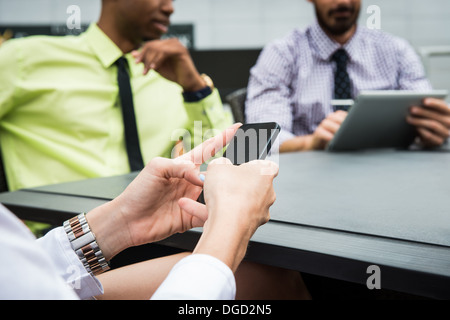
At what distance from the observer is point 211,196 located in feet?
1.33

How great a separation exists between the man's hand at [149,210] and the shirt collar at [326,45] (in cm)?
117

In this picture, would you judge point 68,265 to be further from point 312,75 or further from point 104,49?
point 312,75

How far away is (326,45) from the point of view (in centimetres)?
158

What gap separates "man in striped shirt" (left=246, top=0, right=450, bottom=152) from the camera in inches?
60.6

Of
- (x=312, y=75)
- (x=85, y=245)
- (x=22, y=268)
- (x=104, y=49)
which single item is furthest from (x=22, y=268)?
(x=312, y=75)

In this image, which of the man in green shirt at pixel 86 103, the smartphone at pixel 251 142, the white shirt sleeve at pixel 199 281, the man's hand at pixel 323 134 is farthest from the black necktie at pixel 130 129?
the white shirt sleeve at pixel 199 281

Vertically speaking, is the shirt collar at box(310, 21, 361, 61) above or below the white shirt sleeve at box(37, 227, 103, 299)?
above

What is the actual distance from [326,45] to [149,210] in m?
1.26

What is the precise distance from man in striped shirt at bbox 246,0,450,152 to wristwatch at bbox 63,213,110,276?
1.04 m

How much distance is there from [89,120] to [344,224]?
841mm

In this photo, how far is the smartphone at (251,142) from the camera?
0.46 meters

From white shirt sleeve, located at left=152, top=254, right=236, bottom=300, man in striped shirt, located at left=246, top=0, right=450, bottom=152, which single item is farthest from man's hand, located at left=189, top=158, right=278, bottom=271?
man in striped shirt, located at left=246, top=0, right=450, bottom=152

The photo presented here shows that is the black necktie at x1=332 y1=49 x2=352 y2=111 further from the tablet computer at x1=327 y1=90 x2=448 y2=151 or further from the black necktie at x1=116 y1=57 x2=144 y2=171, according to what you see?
the black necktie at x1=116 y1=57 x2=144 y2=171
